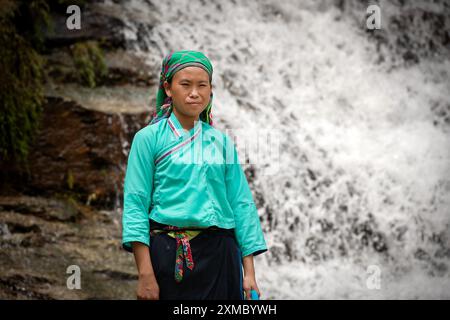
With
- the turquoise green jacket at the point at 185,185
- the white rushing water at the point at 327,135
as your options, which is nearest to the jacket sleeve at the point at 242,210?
the turquoise green jacket at the point at 185,185

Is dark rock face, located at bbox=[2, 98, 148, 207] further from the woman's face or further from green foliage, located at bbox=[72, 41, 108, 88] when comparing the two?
the woman's face

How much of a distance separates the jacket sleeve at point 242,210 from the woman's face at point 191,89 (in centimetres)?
21

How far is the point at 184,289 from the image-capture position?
7.28ft

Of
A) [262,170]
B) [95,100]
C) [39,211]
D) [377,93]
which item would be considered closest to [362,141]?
[377,93]

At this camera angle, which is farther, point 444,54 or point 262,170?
point 444,54

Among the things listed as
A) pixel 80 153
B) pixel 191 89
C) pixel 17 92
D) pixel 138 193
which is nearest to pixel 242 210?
pixel 138 193

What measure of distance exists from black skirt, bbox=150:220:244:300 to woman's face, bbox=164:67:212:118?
519 mm

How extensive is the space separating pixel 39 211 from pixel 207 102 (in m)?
3.84

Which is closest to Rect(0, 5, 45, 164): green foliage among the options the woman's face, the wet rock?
the wet rock

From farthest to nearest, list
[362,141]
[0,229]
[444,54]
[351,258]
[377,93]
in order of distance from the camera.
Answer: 1. [444,54]
2. [377,93]
3. [362,141]
4. [351,258]
5. [0,229]

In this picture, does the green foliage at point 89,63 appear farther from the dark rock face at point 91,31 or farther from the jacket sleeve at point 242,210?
the jacket sleeve at point 242,210

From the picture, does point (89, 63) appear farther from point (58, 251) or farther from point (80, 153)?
point (58, 251)

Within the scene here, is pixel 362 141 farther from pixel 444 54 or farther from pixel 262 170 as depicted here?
pixel 444 54

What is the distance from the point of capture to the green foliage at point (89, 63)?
6.90 metres
